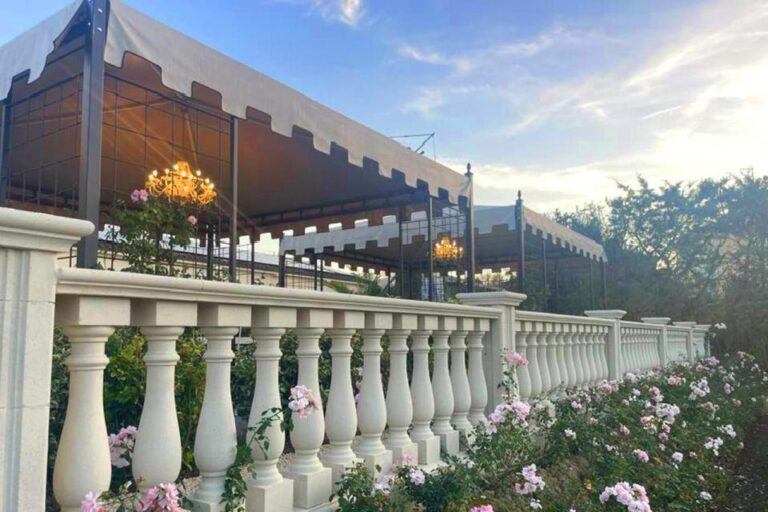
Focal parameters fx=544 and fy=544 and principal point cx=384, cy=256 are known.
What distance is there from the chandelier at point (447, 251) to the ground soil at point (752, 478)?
5594 millimetres

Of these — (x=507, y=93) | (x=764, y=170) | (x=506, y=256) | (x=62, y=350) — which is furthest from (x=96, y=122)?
(x=764, y=170)

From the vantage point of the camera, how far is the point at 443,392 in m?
2.72

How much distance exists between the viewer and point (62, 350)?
2.39 metres

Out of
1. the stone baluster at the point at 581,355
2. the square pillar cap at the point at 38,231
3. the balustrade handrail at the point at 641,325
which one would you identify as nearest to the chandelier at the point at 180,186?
the stone baluster at the point at 581,355

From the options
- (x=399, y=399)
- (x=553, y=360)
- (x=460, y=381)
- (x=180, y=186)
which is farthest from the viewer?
(x=180, y=186)

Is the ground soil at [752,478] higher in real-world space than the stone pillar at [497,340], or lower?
lower

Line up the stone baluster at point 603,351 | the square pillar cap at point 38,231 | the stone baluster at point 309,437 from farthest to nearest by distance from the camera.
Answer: the stone baluster at point 603,351 → the stone baluster at point 309,437 → the square pillar cap at point 38,231

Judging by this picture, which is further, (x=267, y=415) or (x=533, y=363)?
(x=533, y=363)

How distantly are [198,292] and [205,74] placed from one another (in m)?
2.33

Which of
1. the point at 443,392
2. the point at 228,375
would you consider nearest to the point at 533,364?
the point at 443,392

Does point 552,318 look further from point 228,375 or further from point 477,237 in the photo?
point 477,237

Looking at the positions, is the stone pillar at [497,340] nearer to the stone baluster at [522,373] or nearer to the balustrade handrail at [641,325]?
the stone baluster at [522,373]

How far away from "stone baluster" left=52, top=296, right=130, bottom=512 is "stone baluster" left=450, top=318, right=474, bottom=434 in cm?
190

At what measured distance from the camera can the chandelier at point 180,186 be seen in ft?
18.0
